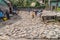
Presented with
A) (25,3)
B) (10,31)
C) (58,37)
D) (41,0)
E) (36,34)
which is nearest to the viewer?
(58,37)

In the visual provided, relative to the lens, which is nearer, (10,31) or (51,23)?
(10,31)

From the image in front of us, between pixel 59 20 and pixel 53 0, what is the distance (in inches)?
323

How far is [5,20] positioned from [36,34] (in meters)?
5.45

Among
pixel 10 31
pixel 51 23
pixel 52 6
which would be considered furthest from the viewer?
pixel 52 6

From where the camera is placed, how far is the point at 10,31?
1247cm

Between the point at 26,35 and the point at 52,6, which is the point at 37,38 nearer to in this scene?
the point at 26,35

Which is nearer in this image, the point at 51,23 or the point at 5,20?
the point at 51,23

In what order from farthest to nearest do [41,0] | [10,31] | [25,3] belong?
[41,0] < [25,3] < [10,31]

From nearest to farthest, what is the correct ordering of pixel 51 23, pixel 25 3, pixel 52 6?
pixel 51 23
pixel 52 6
pixel 25 3

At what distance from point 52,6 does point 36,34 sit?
11.0 metres

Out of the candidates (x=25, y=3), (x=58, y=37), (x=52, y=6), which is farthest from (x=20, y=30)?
(x=25, y=3)

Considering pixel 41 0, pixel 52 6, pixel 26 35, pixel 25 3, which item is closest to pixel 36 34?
pixel 26 35

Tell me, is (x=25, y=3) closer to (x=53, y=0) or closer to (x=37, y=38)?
(x=53, y=0)

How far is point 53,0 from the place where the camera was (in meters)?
22.9
